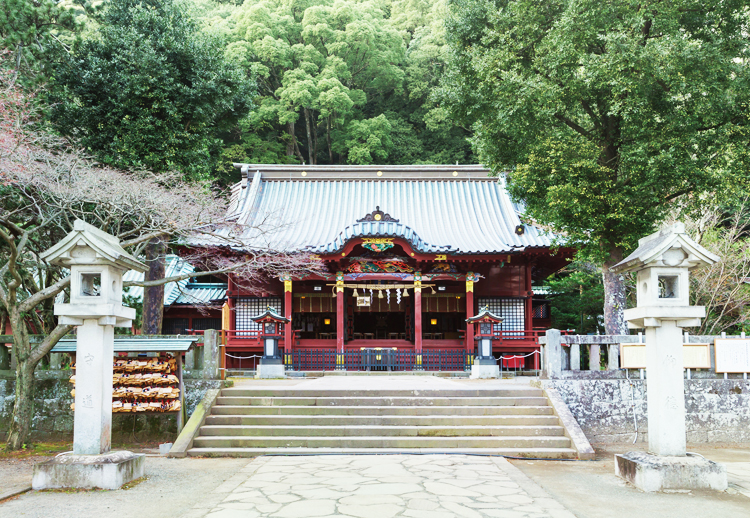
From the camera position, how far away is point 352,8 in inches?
1331

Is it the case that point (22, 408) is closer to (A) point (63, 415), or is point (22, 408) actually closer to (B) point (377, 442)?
(A) point (63, 415)

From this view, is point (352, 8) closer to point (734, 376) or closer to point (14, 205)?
point (14, 205)

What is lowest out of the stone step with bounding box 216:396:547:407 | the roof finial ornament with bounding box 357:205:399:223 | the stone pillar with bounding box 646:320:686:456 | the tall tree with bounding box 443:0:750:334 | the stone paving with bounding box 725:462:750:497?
the stone paving with bounding box 725:462:750:497

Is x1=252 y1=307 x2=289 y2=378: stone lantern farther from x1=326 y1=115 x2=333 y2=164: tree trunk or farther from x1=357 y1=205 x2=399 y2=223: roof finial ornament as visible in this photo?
x1=326 y1=115 x2=333 y2=164: tree trunk

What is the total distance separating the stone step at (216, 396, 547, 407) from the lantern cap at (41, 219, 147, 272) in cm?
409

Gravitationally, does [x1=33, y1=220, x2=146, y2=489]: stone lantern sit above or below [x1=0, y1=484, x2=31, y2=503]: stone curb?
above

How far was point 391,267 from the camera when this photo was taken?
18.9 metres

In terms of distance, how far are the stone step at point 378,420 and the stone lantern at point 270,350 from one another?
5.62m

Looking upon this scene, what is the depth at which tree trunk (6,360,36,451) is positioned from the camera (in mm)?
9617

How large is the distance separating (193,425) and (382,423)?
3.32 metres

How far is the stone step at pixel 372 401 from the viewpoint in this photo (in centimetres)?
1075

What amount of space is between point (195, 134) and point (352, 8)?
20963 mm

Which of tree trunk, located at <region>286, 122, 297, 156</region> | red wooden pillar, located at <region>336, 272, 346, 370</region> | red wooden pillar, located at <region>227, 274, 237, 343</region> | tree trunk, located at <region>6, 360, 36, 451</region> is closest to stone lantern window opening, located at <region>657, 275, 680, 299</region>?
tree trunk, located at <region>6, 360, 36, 451</region>

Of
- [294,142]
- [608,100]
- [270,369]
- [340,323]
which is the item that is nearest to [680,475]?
[608,100]
